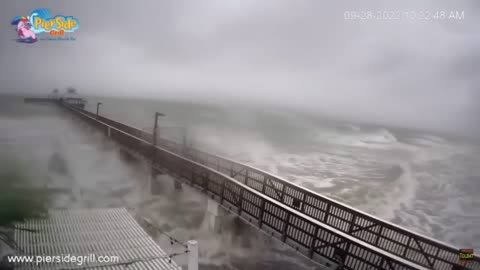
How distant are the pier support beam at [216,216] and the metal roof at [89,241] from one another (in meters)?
3.60

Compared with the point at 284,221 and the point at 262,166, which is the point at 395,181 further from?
the point at 284,221

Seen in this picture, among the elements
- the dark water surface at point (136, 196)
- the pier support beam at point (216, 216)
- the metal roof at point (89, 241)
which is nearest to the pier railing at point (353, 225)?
the pier support beam at point (216, 216)

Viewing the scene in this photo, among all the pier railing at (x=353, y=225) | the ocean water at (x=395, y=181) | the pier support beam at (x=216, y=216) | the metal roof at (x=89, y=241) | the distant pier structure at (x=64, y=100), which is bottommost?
the ocean water at (x=395, y=181)

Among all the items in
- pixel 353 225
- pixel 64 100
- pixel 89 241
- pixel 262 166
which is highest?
pixel 64 100

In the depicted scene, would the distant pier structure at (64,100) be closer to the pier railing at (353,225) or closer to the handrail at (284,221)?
the handrail at (284,221)

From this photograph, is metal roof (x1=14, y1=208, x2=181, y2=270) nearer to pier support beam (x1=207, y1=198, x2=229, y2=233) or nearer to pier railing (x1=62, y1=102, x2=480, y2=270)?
pier support beam (x1=207, y1=198, x2=229, y2=233)

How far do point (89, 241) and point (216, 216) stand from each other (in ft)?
17.4

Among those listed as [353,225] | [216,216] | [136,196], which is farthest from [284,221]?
[136,196]

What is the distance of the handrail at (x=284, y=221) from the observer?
6898 mm

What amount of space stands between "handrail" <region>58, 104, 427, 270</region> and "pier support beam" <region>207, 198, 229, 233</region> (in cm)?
51

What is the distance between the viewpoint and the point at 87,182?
1697cm

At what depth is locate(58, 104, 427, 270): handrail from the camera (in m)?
6.90

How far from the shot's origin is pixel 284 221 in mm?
8773

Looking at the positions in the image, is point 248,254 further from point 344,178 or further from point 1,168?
point 344,178
